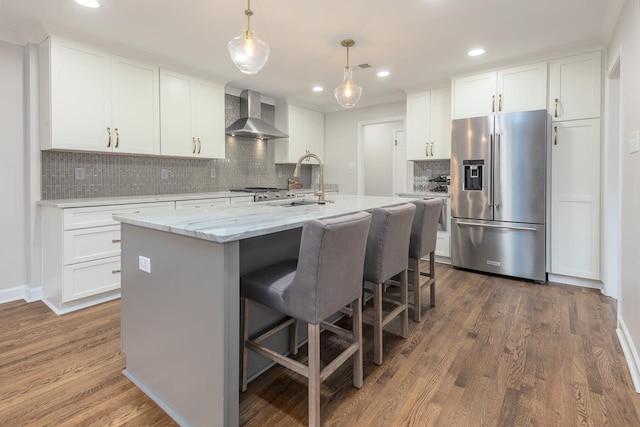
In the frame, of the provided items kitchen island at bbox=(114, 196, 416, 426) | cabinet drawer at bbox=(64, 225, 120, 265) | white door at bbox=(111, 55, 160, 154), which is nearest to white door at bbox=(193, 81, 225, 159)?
white door at bbox=(111, 55, 160, 154)

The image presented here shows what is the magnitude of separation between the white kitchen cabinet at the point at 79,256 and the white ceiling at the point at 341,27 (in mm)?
1534

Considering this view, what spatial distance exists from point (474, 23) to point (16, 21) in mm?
3761

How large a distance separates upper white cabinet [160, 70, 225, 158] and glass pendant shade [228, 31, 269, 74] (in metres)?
1.89

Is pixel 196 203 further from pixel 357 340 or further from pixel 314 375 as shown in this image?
pixel 314 375

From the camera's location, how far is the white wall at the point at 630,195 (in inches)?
73.7

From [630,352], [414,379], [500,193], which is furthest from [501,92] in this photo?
[414,379]

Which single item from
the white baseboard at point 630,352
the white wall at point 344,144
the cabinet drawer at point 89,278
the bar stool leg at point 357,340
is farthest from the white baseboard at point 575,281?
the cabinet drawer at point 89,278

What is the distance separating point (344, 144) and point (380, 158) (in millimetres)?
1388

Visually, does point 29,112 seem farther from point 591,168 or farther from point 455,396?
point 591,168

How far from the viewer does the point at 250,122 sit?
4.55m

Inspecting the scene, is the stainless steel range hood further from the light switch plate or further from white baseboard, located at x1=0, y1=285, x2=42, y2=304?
the light switch plate

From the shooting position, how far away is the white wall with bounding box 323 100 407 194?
18.7 ft

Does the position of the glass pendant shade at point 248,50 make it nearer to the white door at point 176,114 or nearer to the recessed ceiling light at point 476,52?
the white door at point 176,114

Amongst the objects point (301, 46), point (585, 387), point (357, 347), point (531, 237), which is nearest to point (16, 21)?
point (301, 46)
